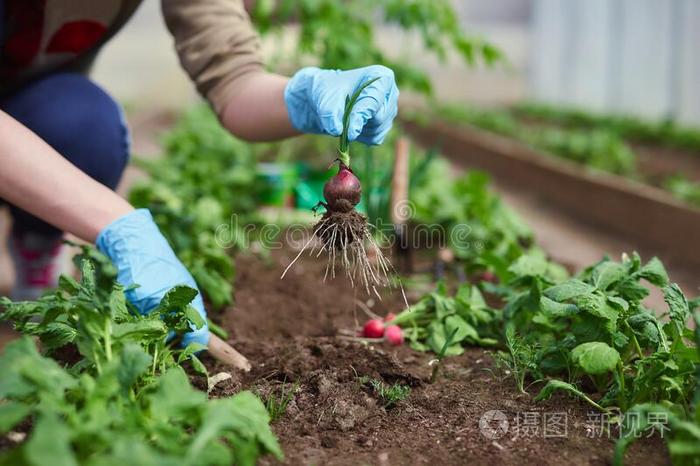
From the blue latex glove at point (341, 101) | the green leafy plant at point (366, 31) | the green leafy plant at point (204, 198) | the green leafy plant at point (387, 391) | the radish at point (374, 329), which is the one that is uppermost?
the blue latex glove at point (341, 101)

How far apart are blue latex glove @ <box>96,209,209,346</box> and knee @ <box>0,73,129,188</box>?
741 millimetres

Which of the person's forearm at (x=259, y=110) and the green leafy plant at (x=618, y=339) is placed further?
the person's forearm at (x=259, y=110)

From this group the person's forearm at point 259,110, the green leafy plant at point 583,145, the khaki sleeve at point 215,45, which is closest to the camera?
the person's forearm at point 259,110

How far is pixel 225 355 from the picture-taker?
170 cm

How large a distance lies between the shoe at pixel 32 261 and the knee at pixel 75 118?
378 millimetres

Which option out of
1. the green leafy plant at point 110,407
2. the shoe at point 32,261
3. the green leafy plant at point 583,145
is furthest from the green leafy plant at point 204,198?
the green leafy plant at point 583,145

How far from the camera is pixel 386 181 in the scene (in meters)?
2.87

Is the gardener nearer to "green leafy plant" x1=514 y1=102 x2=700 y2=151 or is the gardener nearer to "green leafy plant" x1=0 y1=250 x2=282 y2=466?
"green leafy plant" x1=0 y1=250 x2=282 y2=466

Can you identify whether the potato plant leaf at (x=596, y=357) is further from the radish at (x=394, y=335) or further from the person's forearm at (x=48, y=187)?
the person's forearm at (x=48, y=187)

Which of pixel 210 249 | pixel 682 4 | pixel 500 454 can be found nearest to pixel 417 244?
pixel 210 249

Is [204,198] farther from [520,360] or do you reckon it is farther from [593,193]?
[593,193]

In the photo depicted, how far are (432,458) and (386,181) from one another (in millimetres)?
1658

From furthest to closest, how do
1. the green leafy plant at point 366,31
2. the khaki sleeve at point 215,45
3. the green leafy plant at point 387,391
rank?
the green leafy plant at point 366,31 → the khaki sleeve at point 215,45 → the green leafy plant at point 387,391

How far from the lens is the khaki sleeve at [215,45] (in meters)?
2.16
